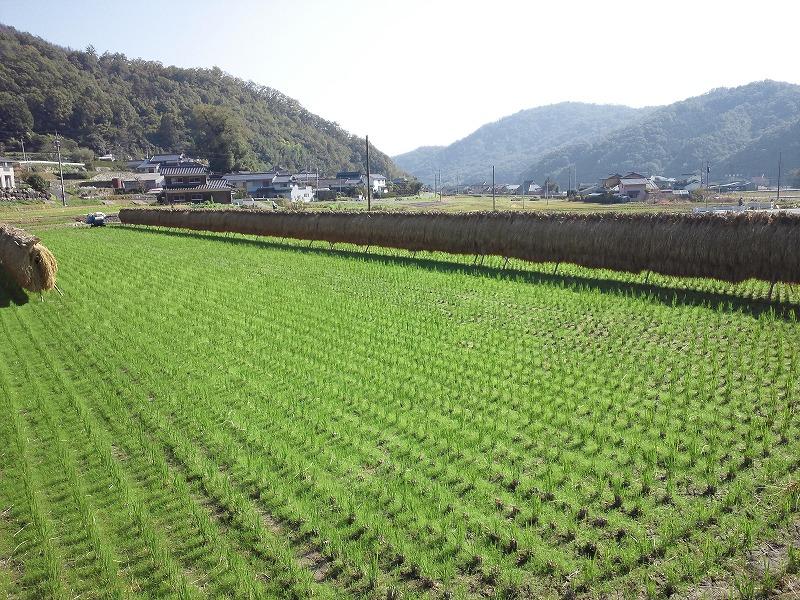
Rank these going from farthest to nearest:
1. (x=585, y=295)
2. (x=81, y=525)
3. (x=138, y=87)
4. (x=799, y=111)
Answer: (x=799, y=111) → (x=138, y=87) → (x=585, y=295) → (x=81, y=525)

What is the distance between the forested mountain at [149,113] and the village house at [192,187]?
2298 cm

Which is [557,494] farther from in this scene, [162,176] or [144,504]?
[162,176]

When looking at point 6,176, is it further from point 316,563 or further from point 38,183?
point 316,563

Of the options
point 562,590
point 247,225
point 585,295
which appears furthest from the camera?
point 247,225

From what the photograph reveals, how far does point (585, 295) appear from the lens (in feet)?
44.9

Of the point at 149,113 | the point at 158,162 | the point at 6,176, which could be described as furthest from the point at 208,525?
the point at 149,113

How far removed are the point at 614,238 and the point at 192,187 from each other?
7464 cm

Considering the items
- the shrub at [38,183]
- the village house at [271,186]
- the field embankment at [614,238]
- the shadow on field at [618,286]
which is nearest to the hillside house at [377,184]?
the village house at [271,186]

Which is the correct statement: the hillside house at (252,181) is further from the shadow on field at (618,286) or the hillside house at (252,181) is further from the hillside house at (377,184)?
the shadow on field at (618,286)

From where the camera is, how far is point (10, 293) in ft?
54.1

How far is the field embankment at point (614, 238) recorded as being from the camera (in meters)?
13.0

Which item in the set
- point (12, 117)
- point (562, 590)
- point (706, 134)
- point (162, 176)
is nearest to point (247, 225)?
point (562, 590)

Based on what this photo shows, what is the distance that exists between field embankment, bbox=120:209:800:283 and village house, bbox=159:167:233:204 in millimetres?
51777

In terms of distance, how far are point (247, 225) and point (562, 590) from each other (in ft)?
102
